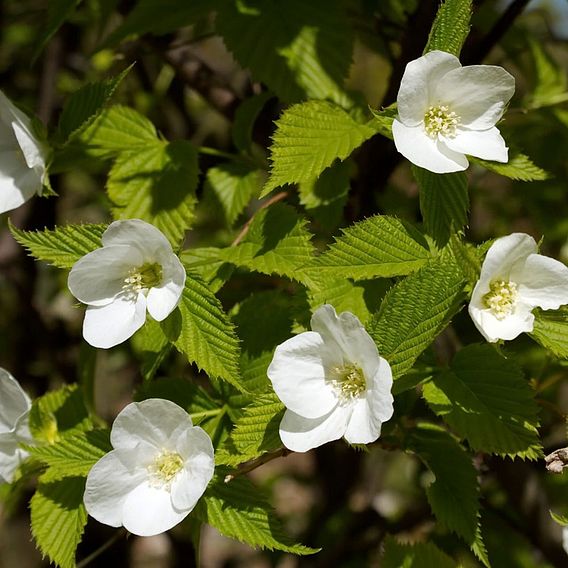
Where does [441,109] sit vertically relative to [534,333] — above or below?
above

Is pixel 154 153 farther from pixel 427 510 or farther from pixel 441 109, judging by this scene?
pixel 427 510

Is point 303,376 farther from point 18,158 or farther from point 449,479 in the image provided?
point 18,158

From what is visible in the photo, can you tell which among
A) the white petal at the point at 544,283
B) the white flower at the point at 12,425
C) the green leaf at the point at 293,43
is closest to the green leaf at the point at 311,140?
the green leaf at the point at 293,43

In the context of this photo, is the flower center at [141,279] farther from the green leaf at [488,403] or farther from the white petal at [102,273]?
the green leaf at [488,403]

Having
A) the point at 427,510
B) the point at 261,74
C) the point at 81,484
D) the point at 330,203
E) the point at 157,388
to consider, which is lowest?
the point at 427,510

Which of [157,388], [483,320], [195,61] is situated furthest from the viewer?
[195,61]

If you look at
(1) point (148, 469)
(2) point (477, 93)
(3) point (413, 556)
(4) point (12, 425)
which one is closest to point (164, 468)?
(1) point (148, 469)

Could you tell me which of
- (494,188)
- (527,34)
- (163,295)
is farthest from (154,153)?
(494,188)
